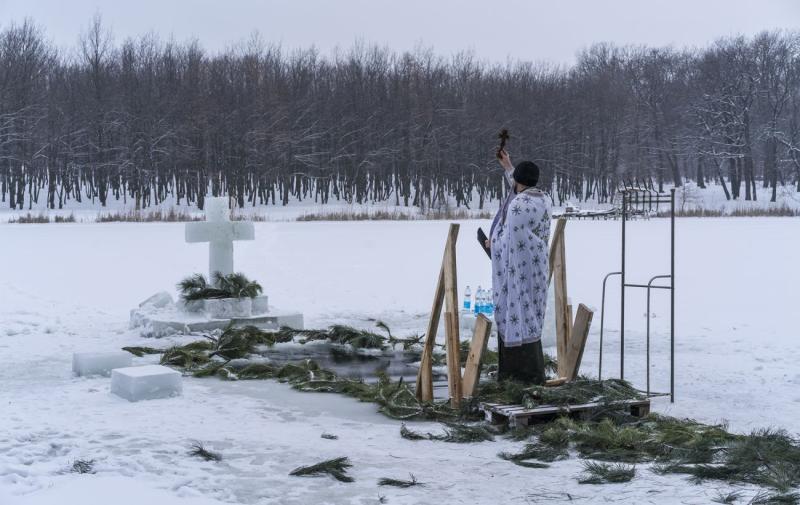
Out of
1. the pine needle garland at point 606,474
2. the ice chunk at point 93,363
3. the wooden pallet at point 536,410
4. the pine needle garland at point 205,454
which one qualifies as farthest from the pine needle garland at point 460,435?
the ice chunk at point 93,363

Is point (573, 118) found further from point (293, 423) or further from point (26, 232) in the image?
point (293, 423)

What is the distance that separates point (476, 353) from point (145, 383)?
273cm

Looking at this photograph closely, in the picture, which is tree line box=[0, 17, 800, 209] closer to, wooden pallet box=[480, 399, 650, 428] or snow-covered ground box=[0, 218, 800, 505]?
snow-covered ground box=[0, 218, 800, 505]

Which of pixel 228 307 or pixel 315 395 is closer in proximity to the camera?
pixel 315 395

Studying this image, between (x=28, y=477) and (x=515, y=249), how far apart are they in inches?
154

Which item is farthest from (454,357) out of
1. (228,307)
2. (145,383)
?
(228,307)

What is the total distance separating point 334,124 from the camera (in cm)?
5453

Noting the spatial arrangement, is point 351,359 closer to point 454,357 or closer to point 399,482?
point 454,357

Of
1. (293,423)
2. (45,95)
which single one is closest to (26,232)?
(293,423)

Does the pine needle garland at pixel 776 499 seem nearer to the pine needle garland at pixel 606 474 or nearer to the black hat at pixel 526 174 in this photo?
the pine needle garland at pixel 606 474

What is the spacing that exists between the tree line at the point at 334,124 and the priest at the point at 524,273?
38.5 m

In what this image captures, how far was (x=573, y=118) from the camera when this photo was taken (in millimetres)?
59375

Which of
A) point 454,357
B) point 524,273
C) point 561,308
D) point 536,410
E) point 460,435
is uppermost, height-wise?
point 524,273

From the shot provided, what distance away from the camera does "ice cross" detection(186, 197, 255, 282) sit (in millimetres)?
13383
